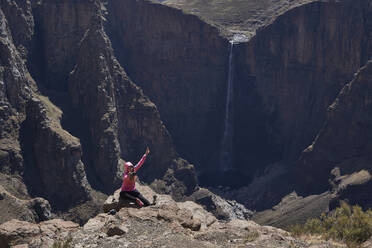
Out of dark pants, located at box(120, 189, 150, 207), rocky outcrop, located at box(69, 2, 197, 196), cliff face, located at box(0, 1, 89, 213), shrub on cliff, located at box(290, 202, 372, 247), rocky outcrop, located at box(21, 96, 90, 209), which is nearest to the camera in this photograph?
shrub on cliff, located at box(290, 202, 372, 247)

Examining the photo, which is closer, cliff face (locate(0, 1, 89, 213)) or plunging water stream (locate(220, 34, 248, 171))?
cliff face (locate(0, 1, 89, 213))

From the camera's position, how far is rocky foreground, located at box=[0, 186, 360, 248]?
3219 cm

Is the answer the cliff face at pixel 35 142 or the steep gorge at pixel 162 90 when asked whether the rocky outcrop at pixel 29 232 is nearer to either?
the steep gorge at pixel 162 90

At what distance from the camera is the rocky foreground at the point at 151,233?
32.2 m

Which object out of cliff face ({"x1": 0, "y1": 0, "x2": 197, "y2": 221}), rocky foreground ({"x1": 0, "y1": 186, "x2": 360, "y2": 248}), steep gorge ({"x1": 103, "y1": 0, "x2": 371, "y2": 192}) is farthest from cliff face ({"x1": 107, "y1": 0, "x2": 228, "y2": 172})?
rocky foreground ({"x1": 0, "y1": 186, "x2": 360, "y2": 248})

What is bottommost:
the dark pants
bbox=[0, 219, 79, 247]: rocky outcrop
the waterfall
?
the waterfall

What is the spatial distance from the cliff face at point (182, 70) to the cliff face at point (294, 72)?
5481mm

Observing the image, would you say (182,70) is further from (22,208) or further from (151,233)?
(151,233)

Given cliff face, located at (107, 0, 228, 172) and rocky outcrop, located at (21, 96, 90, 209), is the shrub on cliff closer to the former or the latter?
rocky outcrop, located at (21, 96, 90, 209)

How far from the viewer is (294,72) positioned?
137750 mm

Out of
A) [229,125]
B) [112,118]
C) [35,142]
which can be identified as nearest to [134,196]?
[35,142]

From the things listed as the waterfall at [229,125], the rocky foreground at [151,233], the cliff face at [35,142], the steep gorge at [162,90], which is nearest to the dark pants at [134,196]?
the rocky foreground at [151,233]

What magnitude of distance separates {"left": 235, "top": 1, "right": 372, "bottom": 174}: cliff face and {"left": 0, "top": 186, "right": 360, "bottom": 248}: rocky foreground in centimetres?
9667

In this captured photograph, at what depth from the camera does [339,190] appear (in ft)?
350
